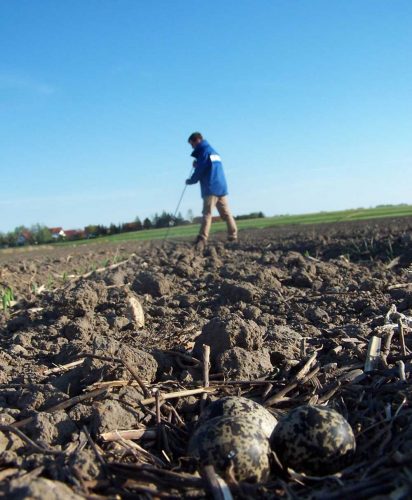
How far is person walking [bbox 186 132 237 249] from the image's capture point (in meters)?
13.5

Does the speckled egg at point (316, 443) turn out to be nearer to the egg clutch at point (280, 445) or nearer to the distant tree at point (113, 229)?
the egg clutch at point (280, 445)

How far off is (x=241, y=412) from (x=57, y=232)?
3472 centimetres

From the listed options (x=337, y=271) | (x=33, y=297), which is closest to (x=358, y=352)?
(x=337, y=271)

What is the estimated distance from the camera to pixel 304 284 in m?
6.41

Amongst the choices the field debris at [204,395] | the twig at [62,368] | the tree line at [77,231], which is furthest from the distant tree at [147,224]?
the twig at [62,368]

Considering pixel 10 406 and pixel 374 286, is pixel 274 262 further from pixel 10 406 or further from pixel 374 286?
pixel 10 406

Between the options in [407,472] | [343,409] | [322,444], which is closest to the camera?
[407,472]

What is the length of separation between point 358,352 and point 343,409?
675mm

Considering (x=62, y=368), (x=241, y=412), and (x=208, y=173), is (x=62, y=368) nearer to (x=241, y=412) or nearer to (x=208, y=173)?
(x=241, y=412)

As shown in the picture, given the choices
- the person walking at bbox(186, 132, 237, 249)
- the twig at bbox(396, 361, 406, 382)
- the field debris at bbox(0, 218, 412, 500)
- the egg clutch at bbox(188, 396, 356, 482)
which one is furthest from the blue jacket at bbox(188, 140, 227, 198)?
the egg clutch at bbox(188, 396, 356, 482)

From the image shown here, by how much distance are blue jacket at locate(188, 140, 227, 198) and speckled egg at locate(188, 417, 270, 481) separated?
11.2m

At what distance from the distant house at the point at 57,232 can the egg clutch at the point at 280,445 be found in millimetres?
32821

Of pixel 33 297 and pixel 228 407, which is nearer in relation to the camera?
pixel 228 407

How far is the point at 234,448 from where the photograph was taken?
2.49 metres
